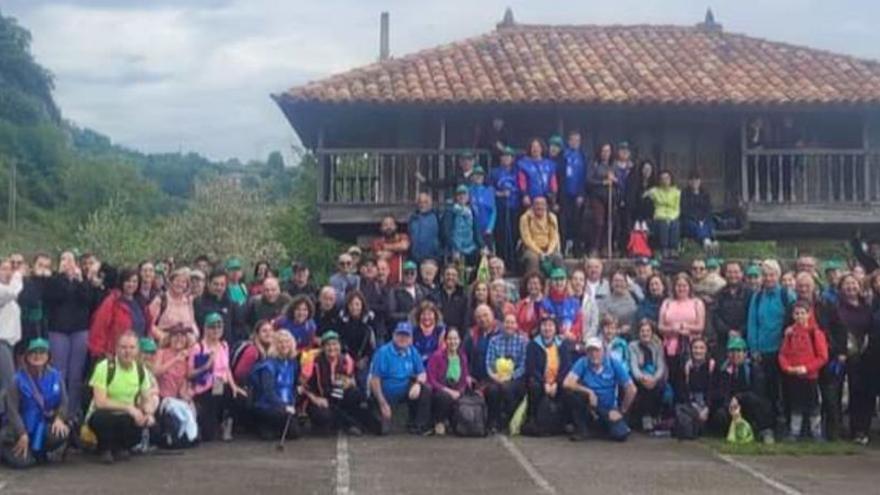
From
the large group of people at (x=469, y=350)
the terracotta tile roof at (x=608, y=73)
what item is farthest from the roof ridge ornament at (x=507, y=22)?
the large group of people at (x=469, y=350)

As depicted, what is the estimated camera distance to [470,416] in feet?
45.2

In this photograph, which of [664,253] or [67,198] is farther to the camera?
[67,198]

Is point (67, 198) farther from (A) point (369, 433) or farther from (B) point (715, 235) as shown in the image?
(A) point (369, 433)

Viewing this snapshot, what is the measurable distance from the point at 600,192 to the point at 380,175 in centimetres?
399

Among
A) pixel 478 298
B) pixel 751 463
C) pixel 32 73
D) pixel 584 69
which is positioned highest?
pixel 32 73

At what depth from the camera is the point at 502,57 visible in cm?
2258

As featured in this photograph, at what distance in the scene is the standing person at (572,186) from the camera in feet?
59.9

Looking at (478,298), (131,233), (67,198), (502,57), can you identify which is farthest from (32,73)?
(478,298)

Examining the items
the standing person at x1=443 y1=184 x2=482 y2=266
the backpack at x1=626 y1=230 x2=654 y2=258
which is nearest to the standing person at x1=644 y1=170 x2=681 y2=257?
the backpack at x1=626 y1=230 x2=654 y2=258

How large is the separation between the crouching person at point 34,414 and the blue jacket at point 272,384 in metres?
2.16

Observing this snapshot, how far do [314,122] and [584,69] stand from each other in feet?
14.8

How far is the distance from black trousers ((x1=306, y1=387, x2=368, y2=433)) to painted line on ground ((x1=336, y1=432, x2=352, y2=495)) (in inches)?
6.1

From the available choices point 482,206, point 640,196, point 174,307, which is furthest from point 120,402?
point 640,196

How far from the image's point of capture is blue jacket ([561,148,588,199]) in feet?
59.9
